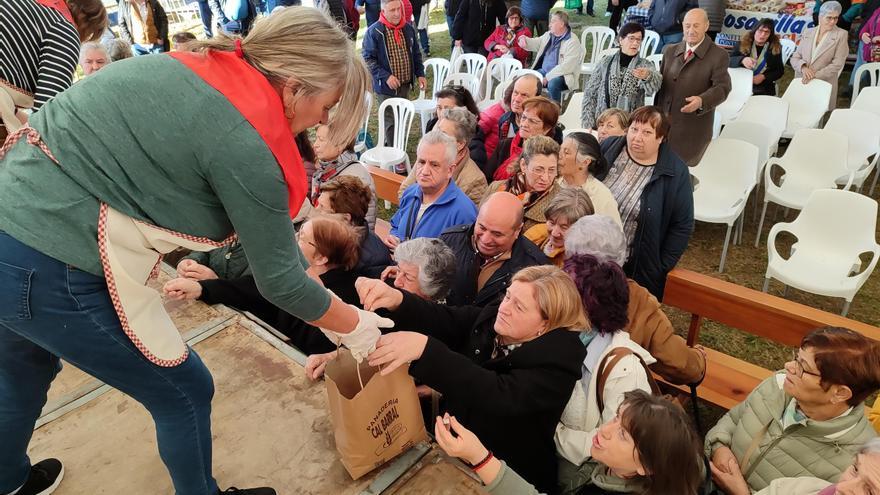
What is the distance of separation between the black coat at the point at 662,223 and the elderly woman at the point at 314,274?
68.1 inches

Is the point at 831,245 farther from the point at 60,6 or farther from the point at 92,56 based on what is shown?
the point at 92,56

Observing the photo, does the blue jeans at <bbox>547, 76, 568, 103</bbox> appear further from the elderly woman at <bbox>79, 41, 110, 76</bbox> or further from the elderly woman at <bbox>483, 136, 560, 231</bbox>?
the elderly woman at <bbox>79, 41, 110, 76</bbox>

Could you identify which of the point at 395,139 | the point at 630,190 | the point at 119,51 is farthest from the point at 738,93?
the point at 119,51

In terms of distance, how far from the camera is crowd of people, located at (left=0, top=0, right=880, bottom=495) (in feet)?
4.07

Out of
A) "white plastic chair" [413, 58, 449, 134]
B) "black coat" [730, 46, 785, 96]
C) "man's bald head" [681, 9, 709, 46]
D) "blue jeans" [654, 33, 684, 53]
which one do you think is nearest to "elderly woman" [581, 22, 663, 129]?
"man's bald head" [681, 9, 709, 46]

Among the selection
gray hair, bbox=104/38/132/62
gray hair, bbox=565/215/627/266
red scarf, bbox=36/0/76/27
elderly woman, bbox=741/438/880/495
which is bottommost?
elderly woman, bbox=741/438/880/495

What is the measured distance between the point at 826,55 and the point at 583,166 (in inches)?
201

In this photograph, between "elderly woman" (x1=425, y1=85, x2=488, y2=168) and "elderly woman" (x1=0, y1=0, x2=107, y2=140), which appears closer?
"elderly woman" (x1=0, y1=0, x2=107, y2=140)

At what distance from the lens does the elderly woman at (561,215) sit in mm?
2836

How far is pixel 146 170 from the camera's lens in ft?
4.04

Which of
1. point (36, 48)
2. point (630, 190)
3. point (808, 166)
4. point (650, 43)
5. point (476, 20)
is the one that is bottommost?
point (808, 166)

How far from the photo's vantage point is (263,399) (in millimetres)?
2266

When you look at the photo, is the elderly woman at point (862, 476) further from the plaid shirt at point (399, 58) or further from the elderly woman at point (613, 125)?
the plaid shirt at point (399, 58)

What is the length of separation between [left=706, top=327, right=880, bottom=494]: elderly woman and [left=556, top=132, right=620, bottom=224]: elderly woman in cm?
Result: 143
